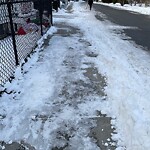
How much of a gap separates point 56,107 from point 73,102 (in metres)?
0.36

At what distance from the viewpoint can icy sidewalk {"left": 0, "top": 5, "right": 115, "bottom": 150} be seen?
3.93 m

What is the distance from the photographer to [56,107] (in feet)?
16.2

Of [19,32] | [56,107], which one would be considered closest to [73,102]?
[56,107]

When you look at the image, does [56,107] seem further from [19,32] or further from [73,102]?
[19,32]

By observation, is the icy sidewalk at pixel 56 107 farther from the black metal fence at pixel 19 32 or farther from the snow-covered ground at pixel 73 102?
the black metal fence at pixel 19 32

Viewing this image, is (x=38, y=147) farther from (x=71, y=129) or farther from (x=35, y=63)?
(x=35, y=63)

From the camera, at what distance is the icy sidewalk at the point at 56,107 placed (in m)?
3.93

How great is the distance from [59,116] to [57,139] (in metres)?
0.69

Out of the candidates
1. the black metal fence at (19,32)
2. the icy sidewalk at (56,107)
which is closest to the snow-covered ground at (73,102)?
the icy sidewalk at (56,107)

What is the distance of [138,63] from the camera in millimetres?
7527

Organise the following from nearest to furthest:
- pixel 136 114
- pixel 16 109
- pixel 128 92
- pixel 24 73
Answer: pixel 136 114 < pixel 16 109 < pixel 128 92 < pixel 24 73

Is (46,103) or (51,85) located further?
(51,85)

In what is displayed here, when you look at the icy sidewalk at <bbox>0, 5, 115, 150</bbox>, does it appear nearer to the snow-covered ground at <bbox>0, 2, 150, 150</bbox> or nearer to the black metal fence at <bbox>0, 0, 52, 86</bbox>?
the snow-covered ground at <bbox>0, 2, 150, 150</bbox>

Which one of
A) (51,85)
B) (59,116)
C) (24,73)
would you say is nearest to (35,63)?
(24,73)
